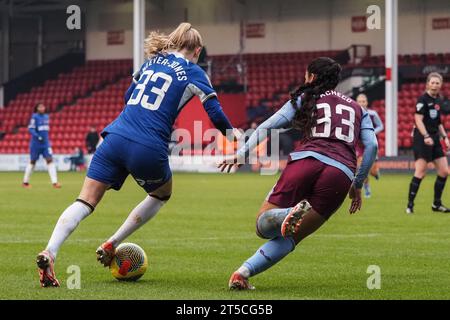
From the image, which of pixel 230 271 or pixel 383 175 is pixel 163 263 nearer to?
pixel 230 271

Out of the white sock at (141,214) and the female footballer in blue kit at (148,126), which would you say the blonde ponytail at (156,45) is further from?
the white sock at (141,214)

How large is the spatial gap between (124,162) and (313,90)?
5.32ft

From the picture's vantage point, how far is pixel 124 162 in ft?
26.9

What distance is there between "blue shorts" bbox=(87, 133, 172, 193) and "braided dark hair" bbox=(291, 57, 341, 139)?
1.18 meters

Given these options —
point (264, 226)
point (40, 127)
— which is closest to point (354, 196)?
point (264, 226)

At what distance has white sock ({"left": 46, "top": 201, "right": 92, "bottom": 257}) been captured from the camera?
8.07 meters

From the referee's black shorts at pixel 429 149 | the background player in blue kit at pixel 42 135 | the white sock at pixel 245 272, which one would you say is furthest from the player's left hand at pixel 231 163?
the background player in blue kit at pixel 42 135

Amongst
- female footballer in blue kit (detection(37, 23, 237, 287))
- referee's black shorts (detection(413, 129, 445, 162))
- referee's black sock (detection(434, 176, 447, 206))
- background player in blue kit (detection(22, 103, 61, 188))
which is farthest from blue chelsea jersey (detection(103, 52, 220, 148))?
background player in blue kit (detection(22, 103, 61, 188))

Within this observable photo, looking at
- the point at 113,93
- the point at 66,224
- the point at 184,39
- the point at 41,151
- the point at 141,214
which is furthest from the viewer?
the point at 113,93

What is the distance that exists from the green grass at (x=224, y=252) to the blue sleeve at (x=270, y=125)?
1107 millimetres

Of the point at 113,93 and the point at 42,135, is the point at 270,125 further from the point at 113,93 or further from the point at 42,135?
the point at 113,93

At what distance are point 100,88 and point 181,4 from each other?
555 cm

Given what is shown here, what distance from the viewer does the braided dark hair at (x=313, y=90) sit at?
782cm

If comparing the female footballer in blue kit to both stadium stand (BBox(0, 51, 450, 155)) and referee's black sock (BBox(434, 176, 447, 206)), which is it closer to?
referee's black sock (BBox(434, 176, 447, 206))
